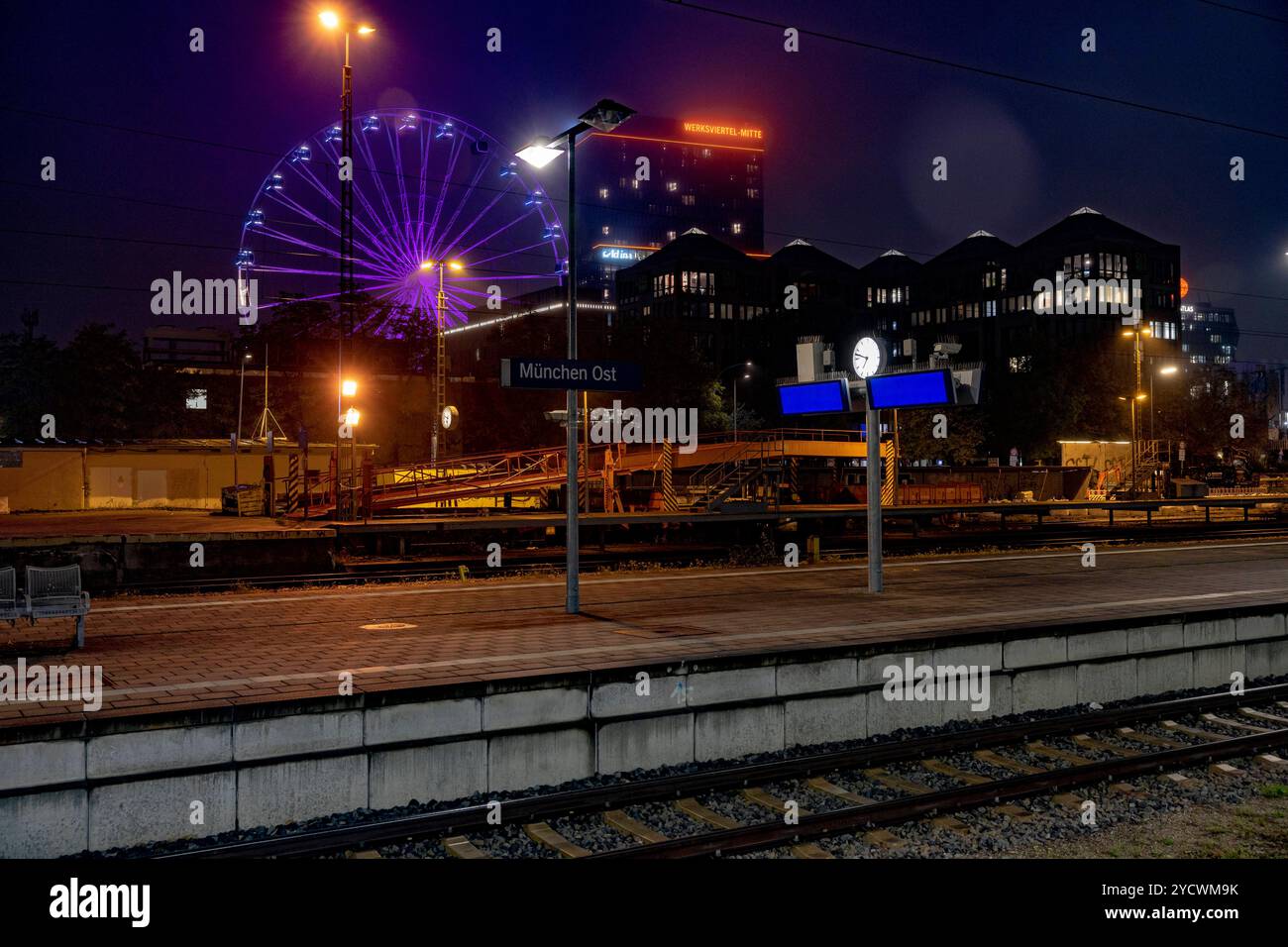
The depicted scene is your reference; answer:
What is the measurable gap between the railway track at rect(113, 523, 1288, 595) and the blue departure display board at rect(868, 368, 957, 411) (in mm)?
7403

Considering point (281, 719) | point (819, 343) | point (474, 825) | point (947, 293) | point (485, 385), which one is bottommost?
point (474, 825)

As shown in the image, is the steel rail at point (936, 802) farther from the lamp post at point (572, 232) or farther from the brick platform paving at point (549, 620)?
the lamp post at point (572, 232)

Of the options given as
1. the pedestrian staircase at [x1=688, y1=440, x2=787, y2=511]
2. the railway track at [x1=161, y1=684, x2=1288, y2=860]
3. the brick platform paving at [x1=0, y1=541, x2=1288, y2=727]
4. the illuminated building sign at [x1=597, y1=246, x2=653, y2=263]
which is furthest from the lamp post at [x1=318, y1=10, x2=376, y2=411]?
the illuminated building sign at [x1=597, y1=246, x2=653, y2=263]

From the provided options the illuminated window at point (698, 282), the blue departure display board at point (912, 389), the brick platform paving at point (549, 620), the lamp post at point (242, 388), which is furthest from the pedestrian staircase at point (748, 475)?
the illuminated window at point (698, 282)

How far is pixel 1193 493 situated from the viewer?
53.1 metres

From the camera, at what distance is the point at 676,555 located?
25438 mm

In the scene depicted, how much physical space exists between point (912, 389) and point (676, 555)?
36.0 feet

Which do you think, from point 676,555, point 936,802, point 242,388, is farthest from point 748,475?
point 242,388

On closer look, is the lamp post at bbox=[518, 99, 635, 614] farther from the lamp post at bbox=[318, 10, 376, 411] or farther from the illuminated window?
the illuminated window

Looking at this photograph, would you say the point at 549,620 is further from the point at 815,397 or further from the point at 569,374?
the point at 815,397

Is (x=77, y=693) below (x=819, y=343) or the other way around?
below
